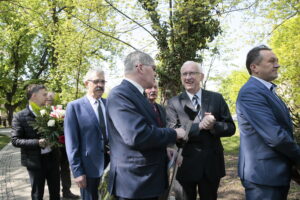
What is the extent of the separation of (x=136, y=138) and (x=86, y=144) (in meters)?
1.45

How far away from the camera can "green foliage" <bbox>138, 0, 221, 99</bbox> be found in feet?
26.9

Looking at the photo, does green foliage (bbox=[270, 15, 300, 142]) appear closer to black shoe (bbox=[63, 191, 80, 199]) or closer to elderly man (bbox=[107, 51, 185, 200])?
black shoe (bbox=[63, 191, 80, 199])

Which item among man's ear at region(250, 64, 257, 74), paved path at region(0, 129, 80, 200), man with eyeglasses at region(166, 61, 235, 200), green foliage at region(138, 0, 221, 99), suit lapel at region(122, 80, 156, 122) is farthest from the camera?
green foliage at region(138, 0, 221, 99)

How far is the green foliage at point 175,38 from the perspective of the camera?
821 cm

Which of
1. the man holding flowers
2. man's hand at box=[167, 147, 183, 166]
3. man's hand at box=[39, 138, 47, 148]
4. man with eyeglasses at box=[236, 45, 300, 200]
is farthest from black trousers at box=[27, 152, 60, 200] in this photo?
man with eyeglasses at box=[236, 45, 300, 200]

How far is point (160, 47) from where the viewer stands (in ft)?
29.3

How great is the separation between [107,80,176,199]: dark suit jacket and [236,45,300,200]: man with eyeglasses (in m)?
0.82

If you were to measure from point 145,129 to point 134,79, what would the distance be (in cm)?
48

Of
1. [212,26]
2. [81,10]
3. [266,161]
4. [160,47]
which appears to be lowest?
[266,161]

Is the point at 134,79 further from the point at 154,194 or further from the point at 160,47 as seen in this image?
the point at 160,47

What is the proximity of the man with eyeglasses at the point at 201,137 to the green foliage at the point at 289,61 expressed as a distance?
849 cm

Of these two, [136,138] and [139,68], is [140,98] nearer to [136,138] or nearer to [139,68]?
[139,68]

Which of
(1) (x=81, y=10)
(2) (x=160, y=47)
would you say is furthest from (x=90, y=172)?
(1) (x=81, y=10)

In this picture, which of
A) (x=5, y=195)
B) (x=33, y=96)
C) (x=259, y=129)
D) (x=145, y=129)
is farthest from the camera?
(x=5, y=195)
